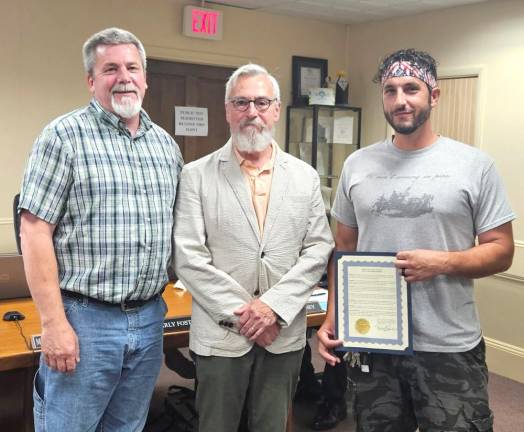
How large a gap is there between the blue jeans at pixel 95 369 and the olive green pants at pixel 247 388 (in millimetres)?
214

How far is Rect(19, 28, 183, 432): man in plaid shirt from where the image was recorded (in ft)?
5.43

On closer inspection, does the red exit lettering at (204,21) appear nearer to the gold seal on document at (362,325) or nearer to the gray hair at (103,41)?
the gray hair at (103,41)

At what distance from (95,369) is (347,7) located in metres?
3.71

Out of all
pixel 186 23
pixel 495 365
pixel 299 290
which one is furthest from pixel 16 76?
pixel 495 365

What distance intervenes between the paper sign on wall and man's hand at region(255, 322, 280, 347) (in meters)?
3.06

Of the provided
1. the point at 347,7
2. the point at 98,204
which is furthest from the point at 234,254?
the point at 347,7

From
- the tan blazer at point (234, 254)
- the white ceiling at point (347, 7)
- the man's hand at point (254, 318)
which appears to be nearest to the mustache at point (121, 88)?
the tan blazer at point (234, 254)

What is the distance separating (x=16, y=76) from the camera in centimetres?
396

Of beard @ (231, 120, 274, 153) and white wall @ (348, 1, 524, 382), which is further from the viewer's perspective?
white wall @ (348, 1, 524, 382)

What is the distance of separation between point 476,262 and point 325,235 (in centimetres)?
49

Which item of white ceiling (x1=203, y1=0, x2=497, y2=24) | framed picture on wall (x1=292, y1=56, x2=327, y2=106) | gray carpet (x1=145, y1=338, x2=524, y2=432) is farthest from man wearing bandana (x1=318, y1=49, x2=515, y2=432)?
framed picture on wall (x1=292, y1=56, x2=327, y2=106)

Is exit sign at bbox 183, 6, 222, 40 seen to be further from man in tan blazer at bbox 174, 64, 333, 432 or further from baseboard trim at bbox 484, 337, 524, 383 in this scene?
baseboard trim at bbox 484, 337, 524, 383

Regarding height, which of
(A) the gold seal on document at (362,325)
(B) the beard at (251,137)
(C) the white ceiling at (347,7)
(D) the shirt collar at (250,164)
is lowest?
(A) the gold seal on document at (362,325)

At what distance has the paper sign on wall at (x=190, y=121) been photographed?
4.68 meters
